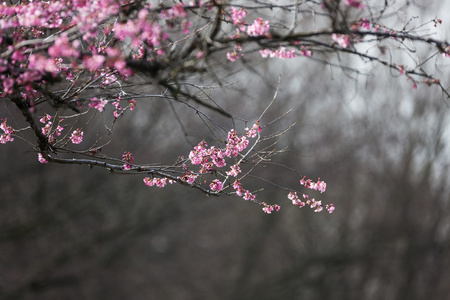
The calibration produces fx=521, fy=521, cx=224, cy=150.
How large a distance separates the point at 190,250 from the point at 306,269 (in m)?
5.07

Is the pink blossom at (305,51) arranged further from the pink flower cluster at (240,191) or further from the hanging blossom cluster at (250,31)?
the pink flower cluster at (240,191)

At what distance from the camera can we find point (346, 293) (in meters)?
18.7

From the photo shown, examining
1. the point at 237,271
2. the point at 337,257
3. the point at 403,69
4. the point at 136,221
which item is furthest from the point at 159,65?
the point at 237,271

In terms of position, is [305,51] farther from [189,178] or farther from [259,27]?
[189,178]

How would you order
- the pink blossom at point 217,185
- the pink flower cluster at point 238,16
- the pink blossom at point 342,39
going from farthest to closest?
the pink blossom at point 217,185
the pink flower cluster at point 238,16
the pink blossom at point 342,39

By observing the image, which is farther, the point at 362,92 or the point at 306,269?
the point at 306,269

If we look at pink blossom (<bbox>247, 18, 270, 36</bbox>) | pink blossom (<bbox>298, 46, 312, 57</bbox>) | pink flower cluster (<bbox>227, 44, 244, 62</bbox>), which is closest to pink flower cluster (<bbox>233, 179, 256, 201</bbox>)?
pink flower cluster (<bbox>227, 44, 244, 62</bbox>)

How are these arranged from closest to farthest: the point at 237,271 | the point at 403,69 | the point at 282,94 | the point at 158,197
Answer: the point at 403,69
the point at 158,197
the point at 282,94
the point at 237,271

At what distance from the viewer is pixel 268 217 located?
2109 cm

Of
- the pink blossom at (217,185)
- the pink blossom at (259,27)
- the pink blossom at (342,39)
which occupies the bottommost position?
the pink blossom at (217,185)

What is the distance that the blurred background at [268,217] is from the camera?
15.2 m

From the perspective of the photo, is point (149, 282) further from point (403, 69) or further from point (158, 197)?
point (403, 69)

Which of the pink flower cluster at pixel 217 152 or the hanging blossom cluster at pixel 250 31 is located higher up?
the hanging blossom cluster at pixel 250 31

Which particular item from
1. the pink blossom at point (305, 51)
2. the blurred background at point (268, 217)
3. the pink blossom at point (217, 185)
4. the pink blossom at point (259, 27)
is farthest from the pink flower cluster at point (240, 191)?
the blurred background at point (268, 217)
